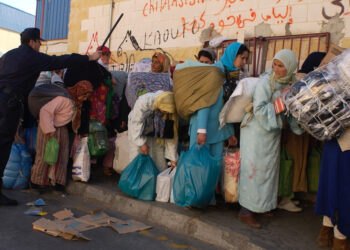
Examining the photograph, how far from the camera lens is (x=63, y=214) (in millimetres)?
3611

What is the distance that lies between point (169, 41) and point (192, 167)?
11.7ft

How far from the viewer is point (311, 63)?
3.71m

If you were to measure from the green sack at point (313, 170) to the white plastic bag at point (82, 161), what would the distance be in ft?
8.91

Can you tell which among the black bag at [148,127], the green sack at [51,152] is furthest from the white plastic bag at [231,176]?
the green sack at [51,152]

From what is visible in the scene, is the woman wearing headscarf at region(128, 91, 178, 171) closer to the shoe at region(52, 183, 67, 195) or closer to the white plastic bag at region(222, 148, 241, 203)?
the white plastic bag at region(222, 148, 241, 203)

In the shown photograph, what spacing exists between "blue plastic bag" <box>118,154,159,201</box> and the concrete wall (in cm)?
257

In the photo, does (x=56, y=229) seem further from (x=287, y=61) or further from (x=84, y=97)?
(x=287, y=61)

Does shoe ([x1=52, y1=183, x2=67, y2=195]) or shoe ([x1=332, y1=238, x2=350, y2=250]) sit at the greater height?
shoe ([x1=332, y1=238, x2=350, y2=250])

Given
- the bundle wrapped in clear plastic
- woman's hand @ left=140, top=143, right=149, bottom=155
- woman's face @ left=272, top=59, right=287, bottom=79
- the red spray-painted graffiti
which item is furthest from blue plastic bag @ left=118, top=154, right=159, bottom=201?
the red spray-painted graffiti

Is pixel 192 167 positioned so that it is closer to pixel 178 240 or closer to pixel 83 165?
pixel 178 240

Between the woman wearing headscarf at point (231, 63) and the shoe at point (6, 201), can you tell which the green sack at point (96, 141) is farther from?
the woman wearing headscarf at point (231, 63)

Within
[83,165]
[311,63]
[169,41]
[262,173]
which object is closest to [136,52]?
[169,41]

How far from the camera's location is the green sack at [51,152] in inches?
168

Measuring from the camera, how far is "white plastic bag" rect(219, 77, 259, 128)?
127 inches
